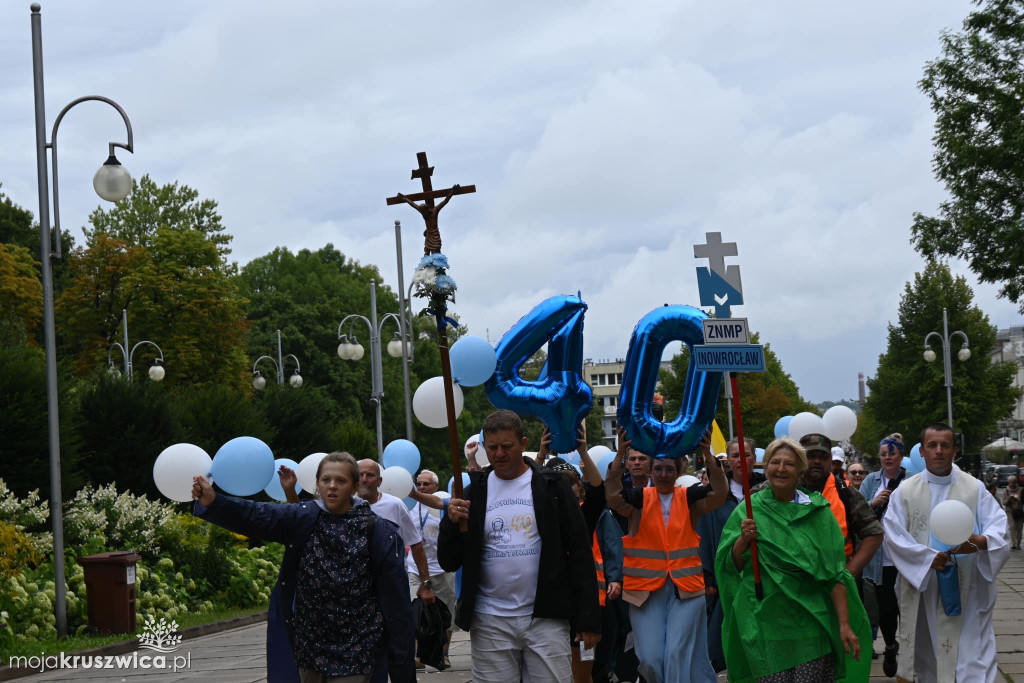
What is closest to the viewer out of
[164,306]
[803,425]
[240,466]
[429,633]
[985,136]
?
[240,466]

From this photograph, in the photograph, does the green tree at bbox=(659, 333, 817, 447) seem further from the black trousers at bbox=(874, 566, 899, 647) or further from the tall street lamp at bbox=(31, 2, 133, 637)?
the black trousers at bbox=(874, 566, 899, 647)

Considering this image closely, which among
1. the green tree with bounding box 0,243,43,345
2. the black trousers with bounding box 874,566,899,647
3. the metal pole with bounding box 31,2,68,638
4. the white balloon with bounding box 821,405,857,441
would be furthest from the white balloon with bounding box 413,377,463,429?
the green tree with bounding box 0,243,43,345

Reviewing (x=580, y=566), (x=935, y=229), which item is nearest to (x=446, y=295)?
(x=580, y=566)

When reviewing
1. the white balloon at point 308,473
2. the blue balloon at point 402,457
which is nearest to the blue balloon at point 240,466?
the white balloon at point 308,473

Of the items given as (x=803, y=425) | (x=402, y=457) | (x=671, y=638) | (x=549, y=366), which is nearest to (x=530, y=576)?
(x=671, y=638)

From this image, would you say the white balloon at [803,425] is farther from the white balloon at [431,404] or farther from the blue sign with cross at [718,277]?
the blue sign with cross at [718,277]

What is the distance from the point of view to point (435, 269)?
675 cm

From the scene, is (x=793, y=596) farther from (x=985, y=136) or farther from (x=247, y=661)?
(x=985, y=136)

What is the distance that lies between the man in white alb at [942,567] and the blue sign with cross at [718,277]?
1.60 meters

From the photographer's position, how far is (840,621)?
6391 millimetres

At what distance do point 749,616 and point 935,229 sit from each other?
19009 millimetres

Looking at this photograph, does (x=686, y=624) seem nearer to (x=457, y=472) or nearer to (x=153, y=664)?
(x=457, y=472)

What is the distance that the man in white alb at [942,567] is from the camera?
8.25 metres

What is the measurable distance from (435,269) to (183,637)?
41.1ft
